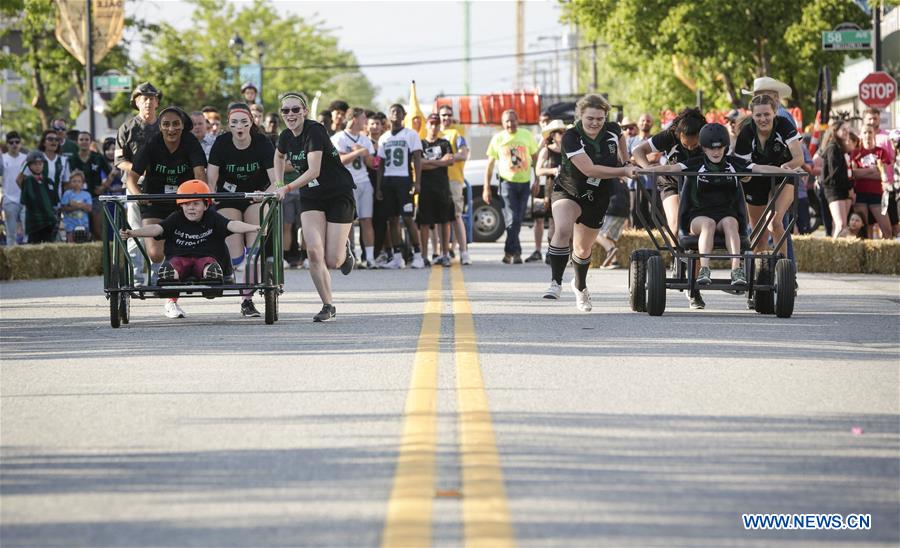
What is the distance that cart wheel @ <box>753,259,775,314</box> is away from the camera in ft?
44.9

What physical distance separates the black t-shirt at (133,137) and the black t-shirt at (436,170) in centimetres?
734

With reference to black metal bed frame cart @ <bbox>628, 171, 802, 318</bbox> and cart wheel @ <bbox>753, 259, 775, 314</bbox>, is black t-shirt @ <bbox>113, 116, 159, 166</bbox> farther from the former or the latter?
cart wheel @ <bbox>753, 259, 775, 314</bbox>

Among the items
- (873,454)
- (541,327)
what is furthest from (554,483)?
(541,327)

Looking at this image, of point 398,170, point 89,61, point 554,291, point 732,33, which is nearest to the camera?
point 554,291

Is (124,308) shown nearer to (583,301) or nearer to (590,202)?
(583,301)

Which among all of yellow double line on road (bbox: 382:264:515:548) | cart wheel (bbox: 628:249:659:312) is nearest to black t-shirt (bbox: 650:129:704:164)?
cart wheel (bbox: 628:249:659:312)

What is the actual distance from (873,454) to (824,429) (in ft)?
2.02

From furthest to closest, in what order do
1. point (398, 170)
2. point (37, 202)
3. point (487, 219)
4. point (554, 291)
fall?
point (487, 219) → point (37, 202) → point (398, 170) → point (554, 291)

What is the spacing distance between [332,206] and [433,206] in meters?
7.75

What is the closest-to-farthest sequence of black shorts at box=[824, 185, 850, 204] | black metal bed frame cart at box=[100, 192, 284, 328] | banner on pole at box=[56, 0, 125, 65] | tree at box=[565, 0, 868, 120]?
black metal bed frame cart at box=[100, 192, 284, 328] < black shorts at box=[824, 185, 850, 204] < banner on pole at box=[56, 0, 125, 65] < tree at box=[565, 0, 868, 120]

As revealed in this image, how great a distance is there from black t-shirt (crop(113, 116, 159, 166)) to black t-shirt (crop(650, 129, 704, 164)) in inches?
171

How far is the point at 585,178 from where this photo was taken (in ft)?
45.9

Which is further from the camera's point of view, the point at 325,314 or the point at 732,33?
the point at 732,33

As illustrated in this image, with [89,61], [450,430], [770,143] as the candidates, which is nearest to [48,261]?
[770,143]
